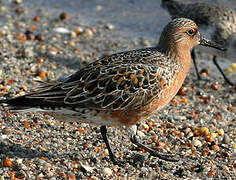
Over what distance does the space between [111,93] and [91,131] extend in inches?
49.1

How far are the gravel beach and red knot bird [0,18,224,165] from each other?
487mm

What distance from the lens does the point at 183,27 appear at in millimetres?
6680

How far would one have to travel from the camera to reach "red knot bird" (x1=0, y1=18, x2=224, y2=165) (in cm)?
574

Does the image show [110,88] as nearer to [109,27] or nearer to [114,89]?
[114,89]

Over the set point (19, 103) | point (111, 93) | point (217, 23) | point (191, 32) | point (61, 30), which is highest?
point (191, 32)

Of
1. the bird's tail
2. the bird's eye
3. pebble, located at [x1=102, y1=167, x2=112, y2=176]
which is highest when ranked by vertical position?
the bird's eye

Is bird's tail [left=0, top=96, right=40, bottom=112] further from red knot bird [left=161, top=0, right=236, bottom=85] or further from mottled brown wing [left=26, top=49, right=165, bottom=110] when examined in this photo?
red knot bird [left=161, top=0, right=236, bottom=85]

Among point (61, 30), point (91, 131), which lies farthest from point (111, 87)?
point (61, 30)

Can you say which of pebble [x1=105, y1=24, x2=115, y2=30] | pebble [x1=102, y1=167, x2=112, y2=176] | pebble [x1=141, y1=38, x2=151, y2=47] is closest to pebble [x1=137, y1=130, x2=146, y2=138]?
pebble [x1=102, y1=167, x2=112, y2=176]

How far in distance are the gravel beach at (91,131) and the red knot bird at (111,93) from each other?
0.49m

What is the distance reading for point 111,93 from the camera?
584 centimetres

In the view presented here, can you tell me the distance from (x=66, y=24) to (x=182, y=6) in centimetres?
285

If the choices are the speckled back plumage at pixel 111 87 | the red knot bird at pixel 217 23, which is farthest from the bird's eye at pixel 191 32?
the red knot bird at pixel 217 23

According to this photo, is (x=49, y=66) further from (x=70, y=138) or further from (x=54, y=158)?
(x=54, y=158)
